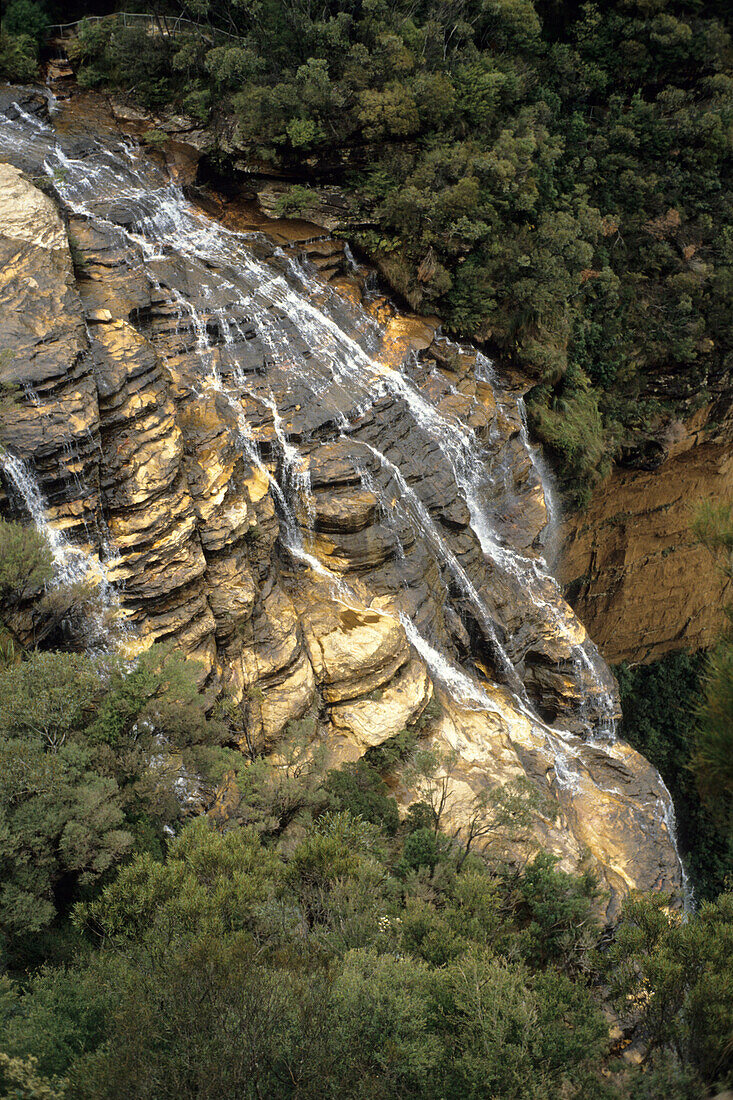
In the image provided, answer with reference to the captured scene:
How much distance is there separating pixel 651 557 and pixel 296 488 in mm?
16917

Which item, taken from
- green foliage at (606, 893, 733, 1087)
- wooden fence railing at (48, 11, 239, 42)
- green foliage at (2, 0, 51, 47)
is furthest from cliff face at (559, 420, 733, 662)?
green foliage at (2, 0, 51, 47)

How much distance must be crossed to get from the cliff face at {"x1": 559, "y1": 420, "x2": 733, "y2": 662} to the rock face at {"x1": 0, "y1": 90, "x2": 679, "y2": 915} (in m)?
5.80

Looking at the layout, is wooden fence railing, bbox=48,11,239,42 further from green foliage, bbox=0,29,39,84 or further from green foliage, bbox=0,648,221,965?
green foliage, bbox=0,648,221,965

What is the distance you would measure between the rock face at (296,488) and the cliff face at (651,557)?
5.80 metres

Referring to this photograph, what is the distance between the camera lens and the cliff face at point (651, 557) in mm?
26328

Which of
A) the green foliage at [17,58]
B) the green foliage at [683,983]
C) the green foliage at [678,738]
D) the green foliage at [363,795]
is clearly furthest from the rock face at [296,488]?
the green foliage at [678,738]

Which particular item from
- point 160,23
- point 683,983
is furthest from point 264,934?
point 160,23

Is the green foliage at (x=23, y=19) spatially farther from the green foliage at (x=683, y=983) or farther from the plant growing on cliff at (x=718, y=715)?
the green foliage at (x=683, y=983)

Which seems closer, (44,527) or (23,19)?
(44,527)

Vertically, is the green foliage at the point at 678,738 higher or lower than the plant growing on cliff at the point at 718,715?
lower

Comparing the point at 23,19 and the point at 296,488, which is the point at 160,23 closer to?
the point at 23,19

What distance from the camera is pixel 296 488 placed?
1638 centimetres

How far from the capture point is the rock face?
13.4 metres

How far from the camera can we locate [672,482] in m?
27.4
